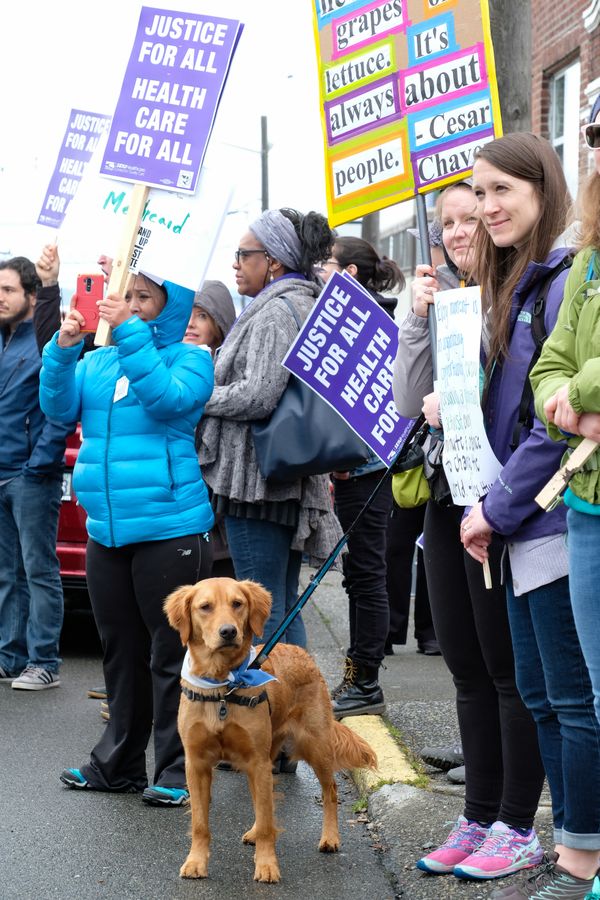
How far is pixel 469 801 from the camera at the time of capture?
412cm

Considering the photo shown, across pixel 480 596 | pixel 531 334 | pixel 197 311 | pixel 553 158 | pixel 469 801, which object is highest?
pixel 197 311

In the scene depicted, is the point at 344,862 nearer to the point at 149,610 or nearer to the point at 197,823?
the point at 197,823

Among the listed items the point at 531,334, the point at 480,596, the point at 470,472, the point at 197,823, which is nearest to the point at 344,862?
the point at 197,823

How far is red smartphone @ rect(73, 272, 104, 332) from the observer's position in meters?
5.16

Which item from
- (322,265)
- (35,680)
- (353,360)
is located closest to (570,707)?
(353,360)

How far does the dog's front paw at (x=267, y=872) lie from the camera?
13.8 ft

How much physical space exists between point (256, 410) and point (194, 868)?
198cm

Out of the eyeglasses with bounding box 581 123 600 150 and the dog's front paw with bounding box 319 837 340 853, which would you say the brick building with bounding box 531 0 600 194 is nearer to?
the dog's front paw with bounding box 319 837 340 853

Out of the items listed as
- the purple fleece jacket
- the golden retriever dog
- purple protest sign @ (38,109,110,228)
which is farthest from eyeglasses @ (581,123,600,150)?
purple protest sign @ (38,109,110,228)

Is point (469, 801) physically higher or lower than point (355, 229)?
lower

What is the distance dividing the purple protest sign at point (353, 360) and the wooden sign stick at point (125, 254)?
78cm

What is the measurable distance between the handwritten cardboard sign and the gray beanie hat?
2.88 m

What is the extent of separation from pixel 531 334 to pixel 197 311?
10.8ft

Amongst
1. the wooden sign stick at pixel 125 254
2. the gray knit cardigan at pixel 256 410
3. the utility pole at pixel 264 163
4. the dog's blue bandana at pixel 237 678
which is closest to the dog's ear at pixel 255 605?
the dog's blue bandana at pixel 237 678
